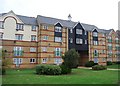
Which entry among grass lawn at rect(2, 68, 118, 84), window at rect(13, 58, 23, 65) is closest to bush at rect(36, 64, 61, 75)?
grass lawn at rect(2, 68, 118, 84)

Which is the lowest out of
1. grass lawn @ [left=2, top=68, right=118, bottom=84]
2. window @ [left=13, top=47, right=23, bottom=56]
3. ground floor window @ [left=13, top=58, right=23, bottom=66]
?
grass lawn @ [left=2, top=68, right=118, bottom=84]

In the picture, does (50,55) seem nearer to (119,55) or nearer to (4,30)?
(4,30)

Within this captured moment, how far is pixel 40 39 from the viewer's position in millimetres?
45531

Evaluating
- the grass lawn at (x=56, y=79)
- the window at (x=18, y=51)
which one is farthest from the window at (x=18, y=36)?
the grass lawn at (x=56, y=79)

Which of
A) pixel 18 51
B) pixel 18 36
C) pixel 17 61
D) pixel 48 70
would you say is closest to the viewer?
pixel 48 70

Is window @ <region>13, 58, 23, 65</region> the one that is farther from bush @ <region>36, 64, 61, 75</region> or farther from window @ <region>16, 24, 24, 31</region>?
bush @ <region>36, 64, 61, 75</region>

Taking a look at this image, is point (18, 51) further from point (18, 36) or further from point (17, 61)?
point (18, 36)

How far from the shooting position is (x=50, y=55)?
154 feet

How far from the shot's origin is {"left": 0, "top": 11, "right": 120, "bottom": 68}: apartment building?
42.6 meters

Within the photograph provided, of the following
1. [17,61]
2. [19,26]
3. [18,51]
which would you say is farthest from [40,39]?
[17,61]

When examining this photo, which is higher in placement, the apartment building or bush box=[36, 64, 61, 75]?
the apartment building

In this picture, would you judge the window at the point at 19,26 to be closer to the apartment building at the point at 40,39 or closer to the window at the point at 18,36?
the apartment building at the point at 40,39

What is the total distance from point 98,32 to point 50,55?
20213mm

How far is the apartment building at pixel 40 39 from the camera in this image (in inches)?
1678
